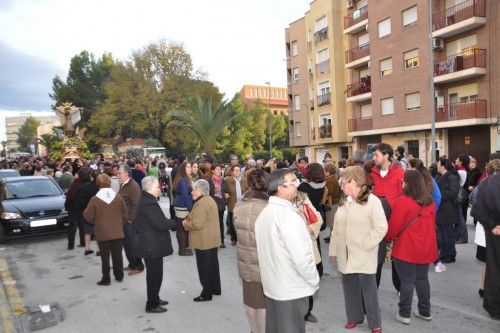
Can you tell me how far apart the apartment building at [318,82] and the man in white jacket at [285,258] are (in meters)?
34.9

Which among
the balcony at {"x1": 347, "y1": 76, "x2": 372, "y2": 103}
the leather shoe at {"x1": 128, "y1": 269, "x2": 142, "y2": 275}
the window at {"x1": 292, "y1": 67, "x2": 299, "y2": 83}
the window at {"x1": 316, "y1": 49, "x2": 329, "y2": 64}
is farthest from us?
the window at {"x1": 292, "y1": 67, "x2": 299, "y2": 83}

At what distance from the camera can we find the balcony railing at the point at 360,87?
33.6m

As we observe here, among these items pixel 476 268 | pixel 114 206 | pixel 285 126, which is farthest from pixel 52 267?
pixel 285 126

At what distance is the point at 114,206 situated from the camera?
6.89 meters

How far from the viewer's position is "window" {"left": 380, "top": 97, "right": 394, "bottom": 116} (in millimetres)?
30794

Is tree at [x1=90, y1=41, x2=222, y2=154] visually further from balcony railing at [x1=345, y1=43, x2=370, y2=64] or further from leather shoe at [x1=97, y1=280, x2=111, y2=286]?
leather shoe at [x1=97, y1=280, x2=111, y2=286]

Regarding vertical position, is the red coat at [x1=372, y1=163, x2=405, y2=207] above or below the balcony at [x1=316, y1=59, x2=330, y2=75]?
below

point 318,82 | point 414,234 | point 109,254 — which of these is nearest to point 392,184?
point 414,234

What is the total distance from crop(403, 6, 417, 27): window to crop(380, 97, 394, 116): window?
5064 mm

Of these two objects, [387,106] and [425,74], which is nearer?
[425,74]

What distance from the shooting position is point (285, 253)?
3.23 meters

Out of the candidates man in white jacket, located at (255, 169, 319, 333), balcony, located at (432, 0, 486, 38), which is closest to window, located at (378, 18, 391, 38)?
balcony, located at (432, 0, 486, 38)

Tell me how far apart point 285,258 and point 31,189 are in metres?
9.93

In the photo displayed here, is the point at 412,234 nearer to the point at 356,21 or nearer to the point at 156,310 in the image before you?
the point at 156,310
